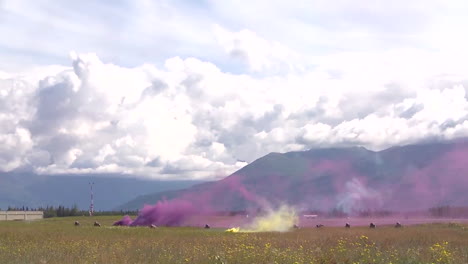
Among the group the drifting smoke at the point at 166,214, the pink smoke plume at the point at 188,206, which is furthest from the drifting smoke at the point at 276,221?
→ the drifting smoke at the point at 166,214

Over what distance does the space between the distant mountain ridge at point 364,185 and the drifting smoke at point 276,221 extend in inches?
224

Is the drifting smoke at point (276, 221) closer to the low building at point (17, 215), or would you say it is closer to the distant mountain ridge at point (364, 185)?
the distant mountain ridge at point (364, 185)

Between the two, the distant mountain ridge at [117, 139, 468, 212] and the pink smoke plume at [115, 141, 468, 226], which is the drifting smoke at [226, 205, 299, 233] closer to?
the pink smoke plume at [115, 141, 468, 226]

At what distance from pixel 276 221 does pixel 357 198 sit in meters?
20.2

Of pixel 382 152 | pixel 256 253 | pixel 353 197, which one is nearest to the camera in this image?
pixel 256 253

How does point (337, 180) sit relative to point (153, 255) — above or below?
above

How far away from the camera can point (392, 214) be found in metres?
99.2

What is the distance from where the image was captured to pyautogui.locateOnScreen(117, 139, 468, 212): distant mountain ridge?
97.2m

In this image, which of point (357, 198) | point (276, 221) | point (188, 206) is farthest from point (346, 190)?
point (188, 206)

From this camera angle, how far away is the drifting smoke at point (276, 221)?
8174 cm

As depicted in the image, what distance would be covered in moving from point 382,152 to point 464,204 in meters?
20.8

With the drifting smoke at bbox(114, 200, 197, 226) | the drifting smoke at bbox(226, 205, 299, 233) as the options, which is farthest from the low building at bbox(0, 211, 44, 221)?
the drifting smoke at bbox(226, 205, 299, 233)

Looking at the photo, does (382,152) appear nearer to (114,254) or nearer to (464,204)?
(464,204)

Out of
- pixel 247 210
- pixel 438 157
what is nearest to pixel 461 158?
pixel 438 157
